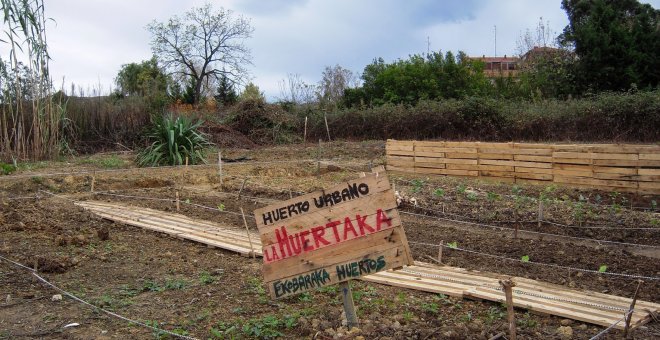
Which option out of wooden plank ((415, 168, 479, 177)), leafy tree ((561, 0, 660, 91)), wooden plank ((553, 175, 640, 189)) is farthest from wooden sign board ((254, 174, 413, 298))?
leafy tree ((561, 0, 660, 91))

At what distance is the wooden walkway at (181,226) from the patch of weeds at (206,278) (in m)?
0.65

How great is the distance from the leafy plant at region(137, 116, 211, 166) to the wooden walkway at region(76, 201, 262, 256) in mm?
4966

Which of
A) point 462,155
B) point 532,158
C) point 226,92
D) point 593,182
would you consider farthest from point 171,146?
point 226,92

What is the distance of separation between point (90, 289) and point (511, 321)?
3.20 meters

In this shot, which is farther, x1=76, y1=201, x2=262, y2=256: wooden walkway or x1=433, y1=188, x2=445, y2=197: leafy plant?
x1=433, y1=188, x2=445, y2=197: leafy plant

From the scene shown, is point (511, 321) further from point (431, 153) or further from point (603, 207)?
point (431, 153)

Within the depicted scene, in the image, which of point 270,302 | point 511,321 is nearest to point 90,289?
point 270,302

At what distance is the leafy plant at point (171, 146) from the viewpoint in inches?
550

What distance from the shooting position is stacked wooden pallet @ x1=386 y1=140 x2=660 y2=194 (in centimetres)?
1043

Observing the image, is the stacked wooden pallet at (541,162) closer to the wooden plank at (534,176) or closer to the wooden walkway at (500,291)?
the wooden plank at (534,176)

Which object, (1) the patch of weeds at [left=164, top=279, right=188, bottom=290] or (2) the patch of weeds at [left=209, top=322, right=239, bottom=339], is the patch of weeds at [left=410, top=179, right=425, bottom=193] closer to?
(1) the patch of weeds at [left=164, top=279, right=188, bottom=290]

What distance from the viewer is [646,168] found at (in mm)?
10359

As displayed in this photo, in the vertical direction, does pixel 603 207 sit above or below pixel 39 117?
below

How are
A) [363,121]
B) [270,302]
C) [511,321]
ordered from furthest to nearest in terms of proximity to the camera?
[363,121] < [270,302] < [511,321]
